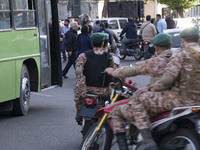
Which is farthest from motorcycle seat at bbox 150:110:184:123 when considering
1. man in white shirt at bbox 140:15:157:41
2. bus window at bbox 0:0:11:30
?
man in white shirt at bbox 140:15:157:41

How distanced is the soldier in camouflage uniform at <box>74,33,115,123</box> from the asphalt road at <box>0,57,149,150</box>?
855mm

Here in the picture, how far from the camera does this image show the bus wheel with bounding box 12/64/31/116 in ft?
32.8

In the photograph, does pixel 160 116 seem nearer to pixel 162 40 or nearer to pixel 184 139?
pixel 184 139

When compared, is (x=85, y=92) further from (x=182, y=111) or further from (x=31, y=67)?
(x=31, y=67)

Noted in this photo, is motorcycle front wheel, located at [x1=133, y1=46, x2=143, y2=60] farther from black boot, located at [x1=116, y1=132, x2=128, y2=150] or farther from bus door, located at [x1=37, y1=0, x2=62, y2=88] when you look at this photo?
black boot, located at [x1=116, y1=132, x2=128, y2=150]

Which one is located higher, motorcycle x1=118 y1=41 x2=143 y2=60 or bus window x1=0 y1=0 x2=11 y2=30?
bus window x1=0 y1=0 x2=11 y2=30

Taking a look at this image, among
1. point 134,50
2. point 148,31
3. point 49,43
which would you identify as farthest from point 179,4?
point 49,43

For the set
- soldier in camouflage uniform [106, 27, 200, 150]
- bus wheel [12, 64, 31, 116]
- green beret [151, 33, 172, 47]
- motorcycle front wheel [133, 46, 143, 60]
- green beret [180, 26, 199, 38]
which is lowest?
motorcycle front wheel [133, 46, 143, 60]

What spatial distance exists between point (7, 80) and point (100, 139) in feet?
13.3

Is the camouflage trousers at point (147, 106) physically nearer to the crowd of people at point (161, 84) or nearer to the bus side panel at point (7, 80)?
the crowd of people at point (161, 84)

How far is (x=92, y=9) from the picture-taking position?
55875 millimetres

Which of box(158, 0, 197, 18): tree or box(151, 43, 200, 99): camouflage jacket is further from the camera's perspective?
box(158, 0, 197, 18): tree

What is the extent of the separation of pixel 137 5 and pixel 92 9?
46.6 ft

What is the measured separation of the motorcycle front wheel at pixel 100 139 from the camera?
226 inches
